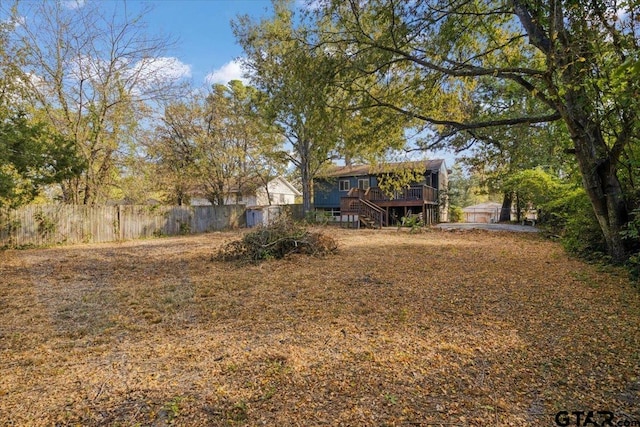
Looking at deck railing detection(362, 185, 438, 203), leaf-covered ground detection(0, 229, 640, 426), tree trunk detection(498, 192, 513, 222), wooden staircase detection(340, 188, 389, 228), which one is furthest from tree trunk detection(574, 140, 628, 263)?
tree trunk detection(498, 192, 513, 222)

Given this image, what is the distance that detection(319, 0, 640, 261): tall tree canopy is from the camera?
4492 mm

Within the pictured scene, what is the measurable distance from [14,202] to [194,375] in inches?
462

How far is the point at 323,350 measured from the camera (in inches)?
113

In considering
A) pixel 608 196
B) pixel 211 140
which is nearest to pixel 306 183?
pixel 211 140

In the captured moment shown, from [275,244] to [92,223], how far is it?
9681 mm

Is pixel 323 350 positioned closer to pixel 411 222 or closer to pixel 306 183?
pixel 411 222

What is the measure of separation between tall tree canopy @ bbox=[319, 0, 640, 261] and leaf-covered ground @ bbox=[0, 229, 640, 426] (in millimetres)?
2123

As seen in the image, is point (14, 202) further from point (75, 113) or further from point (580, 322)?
point (580, 322)

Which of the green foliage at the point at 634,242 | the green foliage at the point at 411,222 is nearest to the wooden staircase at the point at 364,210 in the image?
the green foliage at the point at 411,222

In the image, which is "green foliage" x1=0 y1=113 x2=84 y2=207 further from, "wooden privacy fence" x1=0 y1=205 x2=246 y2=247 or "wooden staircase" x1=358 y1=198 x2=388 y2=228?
"wooden staircase" x1=358 y1=198 x2=388 y2=228

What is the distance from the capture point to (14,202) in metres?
10.3

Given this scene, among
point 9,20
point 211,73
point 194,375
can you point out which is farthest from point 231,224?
point 194,375

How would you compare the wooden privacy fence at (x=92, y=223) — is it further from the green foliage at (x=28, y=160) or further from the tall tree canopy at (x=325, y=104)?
the tall tree canopy at (x=325, y=104)

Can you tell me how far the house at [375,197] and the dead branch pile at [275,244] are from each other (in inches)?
239
